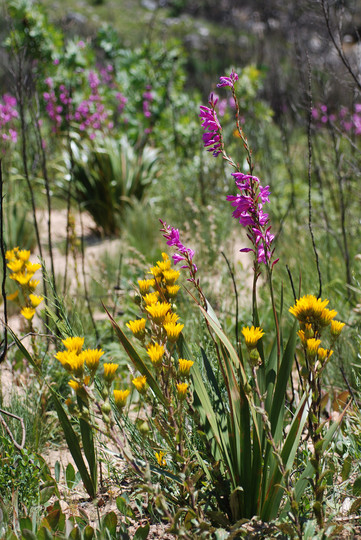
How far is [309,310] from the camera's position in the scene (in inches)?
44.8

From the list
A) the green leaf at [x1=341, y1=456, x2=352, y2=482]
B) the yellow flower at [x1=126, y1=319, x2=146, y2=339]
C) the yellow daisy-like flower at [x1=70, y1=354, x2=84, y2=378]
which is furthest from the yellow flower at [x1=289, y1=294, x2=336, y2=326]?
the green leaf at [x1=341, y1=456, x2=352, y2=482]

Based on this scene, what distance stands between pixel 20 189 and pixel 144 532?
209 inches

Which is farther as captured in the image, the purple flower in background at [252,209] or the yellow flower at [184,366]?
the purple flower in background at [252,209]

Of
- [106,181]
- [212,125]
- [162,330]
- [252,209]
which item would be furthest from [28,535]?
[106,181]

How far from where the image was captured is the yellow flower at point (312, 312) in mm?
1129

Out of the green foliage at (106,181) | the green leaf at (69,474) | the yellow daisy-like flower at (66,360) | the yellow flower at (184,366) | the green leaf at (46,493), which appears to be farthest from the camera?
the green foliage at (106,181)

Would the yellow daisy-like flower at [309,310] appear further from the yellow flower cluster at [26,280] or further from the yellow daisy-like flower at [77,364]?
the yellow flower cluster at [26,280]

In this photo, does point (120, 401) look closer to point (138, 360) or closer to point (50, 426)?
point (138, 360)

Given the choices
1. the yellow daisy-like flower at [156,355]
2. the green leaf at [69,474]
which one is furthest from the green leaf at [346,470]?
the green leaf at [69,474]

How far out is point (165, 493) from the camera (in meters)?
1.35

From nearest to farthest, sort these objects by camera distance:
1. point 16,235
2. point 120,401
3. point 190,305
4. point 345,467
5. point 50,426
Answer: point 120,401, point 345,467, point 50,426, point 190,305, point 16,235

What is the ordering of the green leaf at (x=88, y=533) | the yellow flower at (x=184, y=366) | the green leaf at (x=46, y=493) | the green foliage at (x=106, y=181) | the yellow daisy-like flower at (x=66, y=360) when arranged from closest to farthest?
the yellow daisy-like flower at (x=66, y=360), the yellow flower at (x=184, y=366), the green leaf at (x=88, y=533), the green leaf at (x=46, y=493), the green foliage at (x=106, y=181)

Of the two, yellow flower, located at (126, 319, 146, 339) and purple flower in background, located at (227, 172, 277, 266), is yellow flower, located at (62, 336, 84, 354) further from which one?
purple flower in background, located at (227, 172, 277, 266)

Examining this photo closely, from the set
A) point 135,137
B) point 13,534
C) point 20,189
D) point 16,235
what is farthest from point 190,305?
point 135,137
